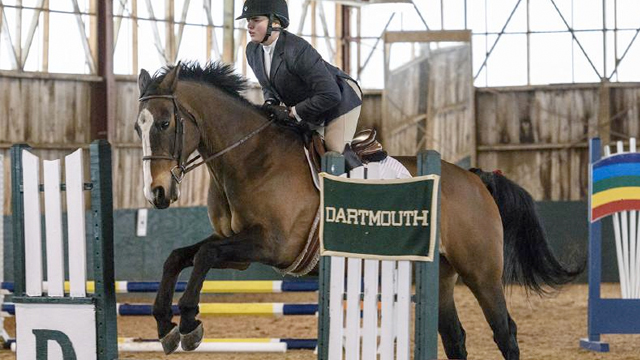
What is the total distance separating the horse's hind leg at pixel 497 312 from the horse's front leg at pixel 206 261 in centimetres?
135

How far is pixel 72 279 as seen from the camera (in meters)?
3.90

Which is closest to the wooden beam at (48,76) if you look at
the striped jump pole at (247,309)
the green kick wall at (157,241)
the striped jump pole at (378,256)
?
the green kick wall at (157,241)

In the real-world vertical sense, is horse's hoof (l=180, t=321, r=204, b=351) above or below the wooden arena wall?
below

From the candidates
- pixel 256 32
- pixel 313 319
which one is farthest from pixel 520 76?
pixel 256 32

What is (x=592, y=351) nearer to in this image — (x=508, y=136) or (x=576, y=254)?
(x=576, y=254)

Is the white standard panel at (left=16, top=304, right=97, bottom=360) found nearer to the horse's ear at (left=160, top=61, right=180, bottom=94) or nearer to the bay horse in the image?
the bay horse

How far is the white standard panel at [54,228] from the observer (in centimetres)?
391

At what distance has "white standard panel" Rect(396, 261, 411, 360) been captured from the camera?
357cm

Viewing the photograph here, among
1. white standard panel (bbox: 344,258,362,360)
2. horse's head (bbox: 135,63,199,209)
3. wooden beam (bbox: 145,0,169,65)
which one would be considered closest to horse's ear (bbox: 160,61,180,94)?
horse's head (bbox: 135,63,199,209)

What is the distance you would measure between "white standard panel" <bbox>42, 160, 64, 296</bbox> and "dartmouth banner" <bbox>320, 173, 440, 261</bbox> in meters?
1.10

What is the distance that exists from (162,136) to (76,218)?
0.49 meters

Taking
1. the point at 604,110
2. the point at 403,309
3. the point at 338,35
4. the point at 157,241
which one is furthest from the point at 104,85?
the point at 403,309

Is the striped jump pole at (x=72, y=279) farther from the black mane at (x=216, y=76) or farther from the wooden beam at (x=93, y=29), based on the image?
the wooden beam at (x=93, y=29)

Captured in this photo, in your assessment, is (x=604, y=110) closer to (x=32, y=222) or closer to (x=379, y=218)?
(x=379, y=218)
